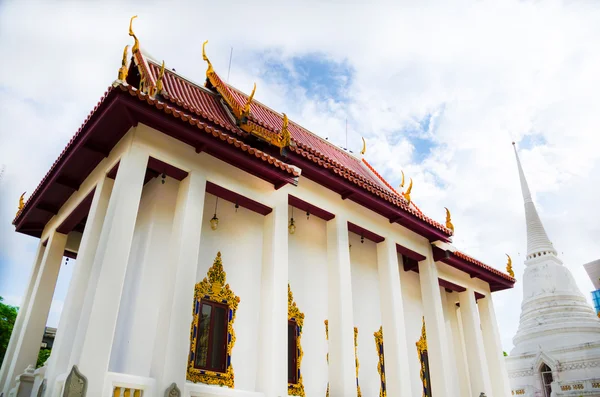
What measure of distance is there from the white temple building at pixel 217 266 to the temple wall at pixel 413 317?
0.04 m

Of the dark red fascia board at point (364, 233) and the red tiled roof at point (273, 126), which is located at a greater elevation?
the red tiled roof at point (273, 126)

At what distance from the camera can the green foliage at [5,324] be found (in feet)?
47.9

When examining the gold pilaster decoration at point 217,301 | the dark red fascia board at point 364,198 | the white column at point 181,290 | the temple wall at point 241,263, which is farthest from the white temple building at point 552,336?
the white column at point 181,290

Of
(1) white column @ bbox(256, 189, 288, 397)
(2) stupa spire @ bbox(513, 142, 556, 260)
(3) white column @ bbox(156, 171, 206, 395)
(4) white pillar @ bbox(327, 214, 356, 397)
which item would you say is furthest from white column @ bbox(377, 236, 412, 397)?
(2) stupa spire @ bbox(513, 142, 556, 260)

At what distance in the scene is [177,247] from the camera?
606cm

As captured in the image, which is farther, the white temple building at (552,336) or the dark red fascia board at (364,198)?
the white temple building at (552,336)

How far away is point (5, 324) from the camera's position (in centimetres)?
1521

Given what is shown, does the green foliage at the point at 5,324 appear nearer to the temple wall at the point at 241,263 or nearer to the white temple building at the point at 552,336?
the temple wall at the point at 241,263

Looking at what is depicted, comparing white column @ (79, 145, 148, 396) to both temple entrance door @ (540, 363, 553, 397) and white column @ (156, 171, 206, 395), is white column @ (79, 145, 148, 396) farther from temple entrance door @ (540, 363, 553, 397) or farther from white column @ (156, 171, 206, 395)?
temple entrance door @ (540, 363, 553, 397)

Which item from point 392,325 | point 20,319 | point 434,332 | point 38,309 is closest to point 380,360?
point 392,325

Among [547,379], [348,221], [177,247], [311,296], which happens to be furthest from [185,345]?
[547,379]

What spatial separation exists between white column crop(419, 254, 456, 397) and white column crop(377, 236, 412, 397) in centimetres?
89

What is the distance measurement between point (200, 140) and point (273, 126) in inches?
158

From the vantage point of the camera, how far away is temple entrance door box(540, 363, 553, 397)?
56.3 ft
